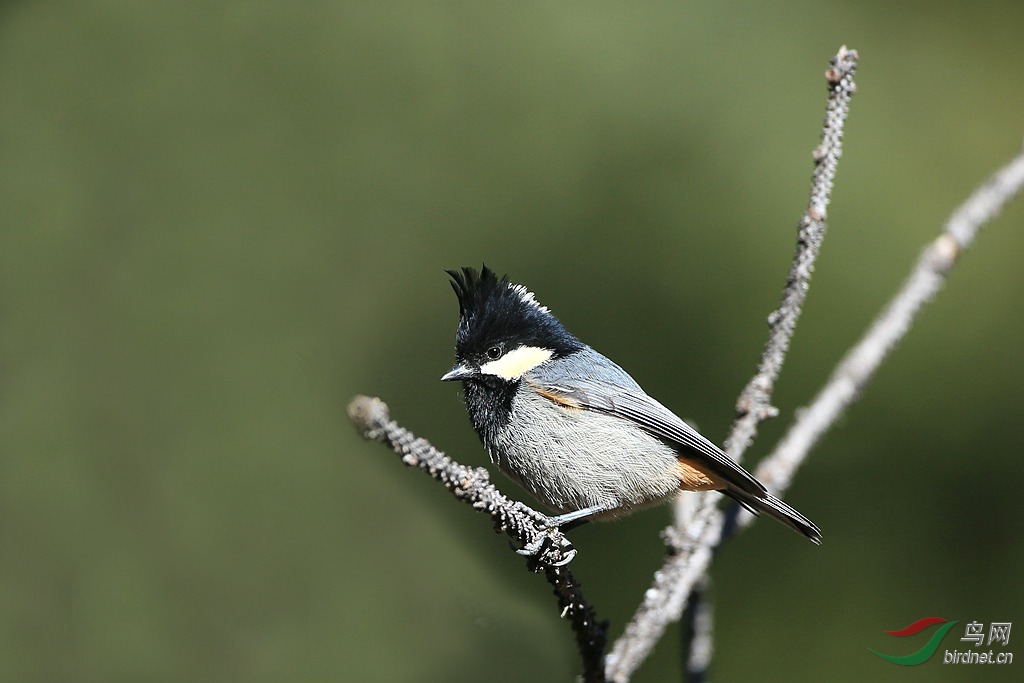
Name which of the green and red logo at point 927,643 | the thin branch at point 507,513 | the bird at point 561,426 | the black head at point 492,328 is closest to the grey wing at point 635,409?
the bird at point 561,426

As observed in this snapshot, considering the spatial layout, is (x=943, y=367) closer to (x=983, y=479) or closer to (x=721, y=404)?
(x=983, y=479)

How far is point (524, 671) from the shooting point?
3.50m

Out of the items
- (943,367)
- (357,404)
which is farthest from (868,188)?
(357,404)

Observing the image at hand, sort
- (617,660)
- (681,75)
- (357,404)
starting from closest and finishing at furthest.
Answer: (357,404) < (617,660) < (681,75)

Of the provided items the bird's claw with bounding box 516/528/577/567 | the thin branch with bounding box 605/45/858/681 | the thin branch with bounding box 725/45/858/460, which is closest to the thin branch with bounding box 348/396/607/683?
the bird's claw with bounding box 516/528/577/567

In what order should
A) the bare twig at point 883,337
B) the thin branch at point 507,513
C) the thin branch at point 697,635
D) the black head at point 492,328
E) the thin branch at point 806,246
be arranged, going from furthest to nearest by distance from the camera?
1. the thin branch at point 697,635
2. the black head at point 492,328
3. the bare twig at point 883,337
4. the thin branch at point 806,246
5. the thin branch at point 507,513

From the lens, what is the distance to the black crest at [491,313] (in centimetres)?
276

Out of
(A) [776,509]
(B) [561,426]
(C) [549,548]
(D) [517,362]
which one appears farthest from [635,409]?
(C) [549,548]

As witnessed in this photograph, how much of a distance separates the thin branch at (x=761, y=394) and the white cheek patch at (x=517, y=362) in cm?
68

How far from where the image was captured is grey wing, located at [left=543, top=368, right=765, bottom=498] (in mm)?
2783

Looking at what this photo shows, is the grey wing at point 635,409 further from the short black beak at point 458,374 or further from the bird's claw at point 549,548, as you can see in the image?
the bird's claw at point 549,548

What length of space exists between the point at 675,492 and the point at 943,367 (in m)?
2.83

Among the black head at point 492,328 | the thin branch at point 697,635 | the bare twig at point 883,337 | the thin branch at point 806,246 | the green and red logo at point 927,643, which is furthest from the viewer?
the green and red logo at point 927,643

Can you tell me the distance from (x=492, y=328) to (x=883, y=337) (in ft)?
3.84
